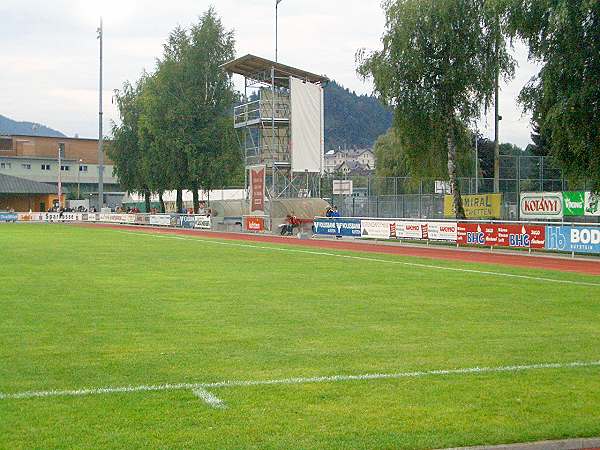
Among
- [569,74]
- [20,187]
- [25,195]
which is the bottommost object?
[25,195]

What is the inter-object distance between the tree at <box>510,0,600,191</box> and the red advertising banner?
3.11m

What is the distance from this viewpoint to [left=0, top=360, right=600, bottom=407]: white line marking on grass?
8.11 metres

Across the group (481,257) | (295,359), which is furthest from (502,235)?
(295,359)

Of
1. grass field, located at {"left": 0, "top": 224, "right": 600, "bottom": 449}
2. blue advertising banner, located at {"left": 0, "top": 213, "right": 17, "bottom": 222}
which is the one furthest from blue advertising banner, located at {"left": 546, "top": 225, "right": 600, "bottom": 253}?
blue advertising banner, located at {"left": 0, "top": 213, "right": 17, "bottom": 222}

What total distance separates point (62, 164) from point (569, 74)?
109m

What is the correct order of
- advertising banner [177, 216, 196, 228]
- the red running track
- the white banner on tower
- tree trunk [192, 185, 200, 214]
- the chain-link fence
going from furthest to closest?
1. tree trunk [192, 185, 200, 214]
2. advertising banner [177, 216, 196, 228]
3. the white banner on tower
4. the chain-link fence
5. the red running track

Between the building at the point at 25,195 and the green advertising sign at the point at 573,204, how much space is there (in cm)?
7521

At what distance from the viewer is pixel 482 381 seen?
346 inches

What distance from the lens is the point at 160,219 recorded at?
70250 millimetres

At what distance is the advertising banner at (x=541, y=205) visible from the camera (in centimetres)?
4294

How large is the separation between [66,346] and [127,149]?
7325 centimetres

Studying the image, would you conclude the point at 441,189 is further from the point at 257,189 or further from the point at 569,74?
the point at 569,74

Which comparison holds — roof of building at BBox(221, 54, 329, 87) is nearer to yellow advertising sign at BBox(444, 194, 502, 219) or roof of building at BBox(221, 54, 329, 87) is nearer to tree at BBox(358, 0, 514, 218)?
tree at BBox(358, 0, 514, 218)

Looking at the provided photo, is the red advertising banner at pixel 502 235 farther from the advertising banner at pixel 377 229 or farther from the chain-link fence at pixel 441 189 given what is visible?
the chain-link fence at pixel 441 189
